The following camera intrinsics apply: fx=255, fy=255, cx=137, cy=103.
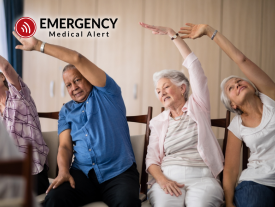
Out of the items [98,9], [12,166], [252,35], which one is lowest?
[12,166]

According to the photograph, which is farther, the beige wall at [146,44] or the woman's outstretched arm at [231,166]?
the beige wall at [146,44]

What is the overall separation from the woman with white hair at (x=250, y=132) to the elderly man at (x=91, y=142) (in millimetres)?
555

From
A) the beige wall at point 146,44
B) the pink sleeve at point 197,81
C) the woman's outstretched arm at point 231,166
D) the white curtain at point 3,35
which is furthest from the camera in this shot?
the white curtain at point 3,35

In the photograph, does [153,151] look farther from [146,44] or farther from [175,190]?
[146,44]

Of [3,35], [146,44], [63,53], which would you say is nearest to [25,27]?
[3,35]

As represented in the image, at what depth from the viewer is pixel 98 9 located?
3285 millimetres

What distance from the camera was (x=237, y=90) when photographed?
153cm

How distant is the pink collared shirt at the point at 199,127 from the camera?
1483mm

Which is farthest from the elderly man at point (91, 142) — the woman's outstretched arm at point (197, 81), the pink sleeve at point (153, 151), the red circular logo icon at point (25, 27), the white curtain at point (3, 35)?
the white curtain at point (3, 35)

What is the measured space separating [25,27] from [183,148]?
109 inches

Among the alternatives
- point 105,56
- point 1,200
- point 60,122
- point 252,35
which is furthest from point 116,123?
point 252,35

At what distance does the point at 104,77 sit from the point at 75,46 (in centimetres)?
205

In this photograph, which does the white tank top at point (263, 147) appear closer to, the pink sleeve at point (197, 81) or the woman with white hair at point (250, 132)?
the woman with white hair at point (250, 132)

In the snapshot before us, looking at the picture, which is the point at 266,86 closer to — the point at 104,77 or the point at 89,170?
the point at 104,77
